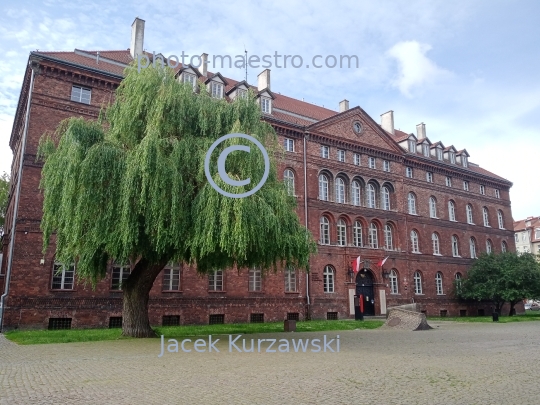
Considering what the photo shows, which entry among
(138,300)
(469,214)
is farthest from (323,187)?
(138,300)

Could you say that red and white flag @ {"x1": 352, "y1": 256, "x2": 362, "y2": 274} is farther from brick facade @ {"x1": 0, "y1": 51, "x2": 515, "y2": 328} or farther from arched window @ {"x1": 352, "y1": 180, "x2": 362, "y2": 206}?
arched window @ {"x1": 352, "y1": 180, "x2": 362, "y2": 206}

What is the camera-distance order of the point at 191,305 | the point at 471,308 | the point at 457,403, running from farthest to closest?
the point at 471,308 → the point at 191,305 → the point at 457,403

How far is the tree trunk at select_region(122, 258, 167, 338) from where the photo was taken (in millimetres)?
15146

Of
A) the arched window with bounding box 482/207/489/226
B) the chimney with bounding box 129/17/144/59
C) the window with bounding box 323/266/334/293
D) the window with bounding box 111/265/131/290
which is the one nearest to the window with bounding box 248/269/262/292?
the window with bounding box 323/266/334/293

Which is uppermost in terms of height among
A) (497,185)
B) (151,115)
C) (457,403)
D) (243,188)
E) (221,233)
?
(497,185)

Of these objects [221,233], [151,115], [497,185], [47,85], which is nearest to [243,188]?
[221,233]

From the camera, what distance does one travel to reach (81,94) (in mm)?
22641

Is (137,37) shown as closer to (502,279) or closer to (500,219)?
(502,279)

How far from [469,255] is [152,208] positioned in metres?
30.9

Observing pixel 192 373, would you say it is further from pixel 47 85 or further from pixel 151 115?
pixel 47 85

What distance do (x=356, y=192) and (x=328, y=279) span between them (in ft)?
21.6

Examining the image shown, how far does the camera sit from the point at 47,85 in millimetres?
21656

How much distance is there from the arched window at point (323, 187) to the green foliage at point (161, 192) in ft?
46.8
